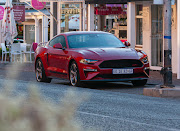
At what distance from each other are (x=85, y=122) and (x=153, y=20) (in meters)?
14.1

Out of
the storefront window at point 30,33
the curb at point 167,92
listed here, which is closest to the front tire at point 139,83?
the curb at point 167,92

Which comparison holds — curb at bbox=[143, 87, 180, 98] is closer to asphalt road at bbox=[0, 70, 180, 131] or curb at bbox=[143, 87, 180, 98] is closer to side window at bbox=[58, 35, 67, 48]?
asphalt road at bbox=[0, 70, 180, 131]

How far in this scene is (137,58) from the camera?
13.4 meters

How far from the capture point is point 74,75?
45.0 feet

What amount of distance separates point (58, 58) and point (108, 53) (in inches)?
74.2

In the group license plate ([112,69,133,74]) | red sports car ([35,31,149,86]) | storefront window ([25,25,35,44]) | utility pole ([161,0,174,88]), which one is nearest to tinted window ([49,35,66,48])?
red sports car ([35,31,149,86])

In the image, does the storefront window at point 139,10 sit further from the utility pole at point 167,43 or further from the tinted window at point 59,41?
the utility pole at point 167,43

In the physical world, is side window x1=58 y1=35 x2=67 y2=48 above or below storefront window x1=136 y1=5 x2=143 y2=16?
below

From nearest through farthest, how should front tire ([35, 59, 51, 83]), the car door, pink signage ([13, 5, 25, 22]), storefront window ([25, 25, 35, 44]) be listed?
the car door, front tire ([35, 59, 51, 83]), pink signage ([13, 5, 25, 22]), storefront window ([25, 25, 35, 44])

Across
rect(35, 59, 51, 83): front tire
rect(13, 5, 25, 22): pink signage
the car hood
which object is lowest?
rect(35, 59, 51, 83): front tire

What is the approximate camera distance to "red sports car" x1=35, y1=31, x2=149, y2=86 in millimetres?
13133

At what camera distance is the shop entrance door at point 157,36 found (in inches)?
802

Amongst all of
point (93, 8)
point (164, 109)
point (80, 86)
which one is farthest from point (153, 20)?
point (164, 109)

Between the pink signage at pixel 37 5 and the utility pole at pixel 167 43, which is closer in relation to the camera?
the utility pole at pixel 167 43
